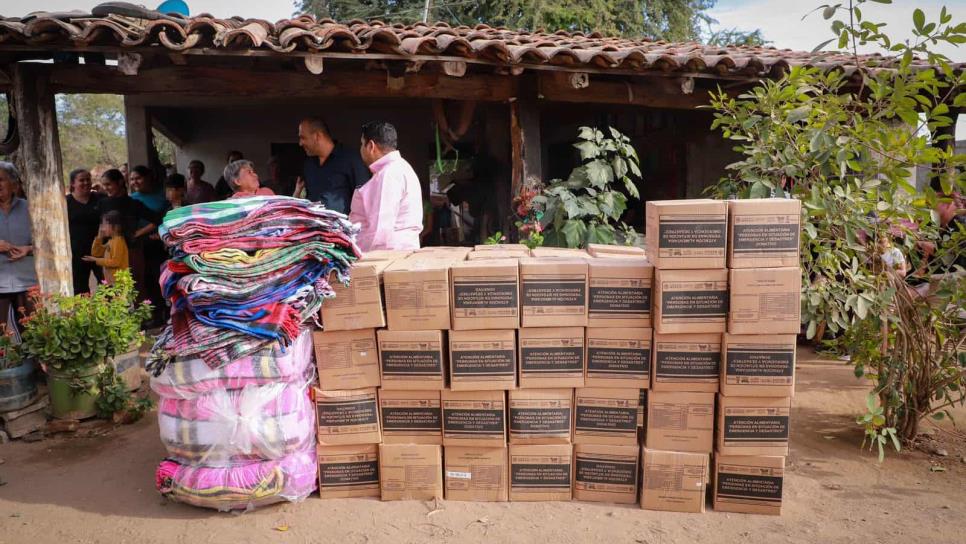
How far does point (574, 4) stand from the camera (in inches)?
578

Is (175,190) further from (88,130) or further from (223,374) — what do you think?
(88,130)

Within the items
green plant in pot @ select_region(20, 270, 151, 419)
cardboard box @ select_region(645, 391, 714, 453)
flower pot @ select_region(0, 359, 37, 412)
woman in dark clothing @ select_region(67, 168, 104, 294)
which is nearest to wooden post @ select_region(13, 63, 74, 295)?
green plant in pot @ select_region(20, 270, 151, 419)

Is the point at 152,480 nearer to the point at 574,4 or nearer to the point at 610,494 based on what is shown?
the point at 610,494

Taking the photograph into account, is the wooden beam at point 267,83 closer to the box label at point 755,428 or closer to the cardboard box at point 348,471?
the cardboard box at point 348,471

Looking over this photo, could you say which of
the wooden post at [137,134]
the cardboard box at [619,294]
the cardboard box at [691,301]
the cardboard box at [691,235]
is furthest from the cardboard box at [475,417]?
the wooden post at [137,134]

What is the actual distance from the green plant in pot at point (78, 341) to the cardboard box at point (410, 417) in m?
2.21

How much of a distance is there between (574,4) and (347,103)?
313 inches

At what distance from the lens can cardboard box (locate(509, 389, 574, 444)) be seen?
3035mm

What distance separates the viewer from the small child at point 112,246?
5.89 meters

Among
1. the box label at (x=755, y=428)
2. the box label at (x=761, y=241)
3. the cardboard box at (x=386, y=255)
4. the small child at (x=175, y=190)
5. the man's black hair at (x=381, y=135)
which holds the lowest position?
the box label at (x=755, y=428)

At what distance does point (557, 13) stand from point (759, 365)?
12600mm

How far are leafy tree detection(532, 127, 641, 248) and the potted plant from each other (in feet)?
11.9

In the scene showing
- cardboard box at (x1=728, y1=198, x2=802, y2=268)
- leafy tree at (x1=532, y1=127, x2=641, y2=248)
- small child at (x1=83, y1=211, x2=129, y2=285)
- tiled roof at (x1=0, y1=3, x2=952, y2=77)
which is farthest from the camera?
small child at (x1=83, y1=211, x2=129, y2=285)

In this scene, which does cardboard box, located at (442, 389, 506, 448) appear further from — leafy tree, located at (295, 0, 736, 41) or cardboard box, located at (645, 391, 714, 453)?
leafy tree, located at (295, 0, 736, 41)
